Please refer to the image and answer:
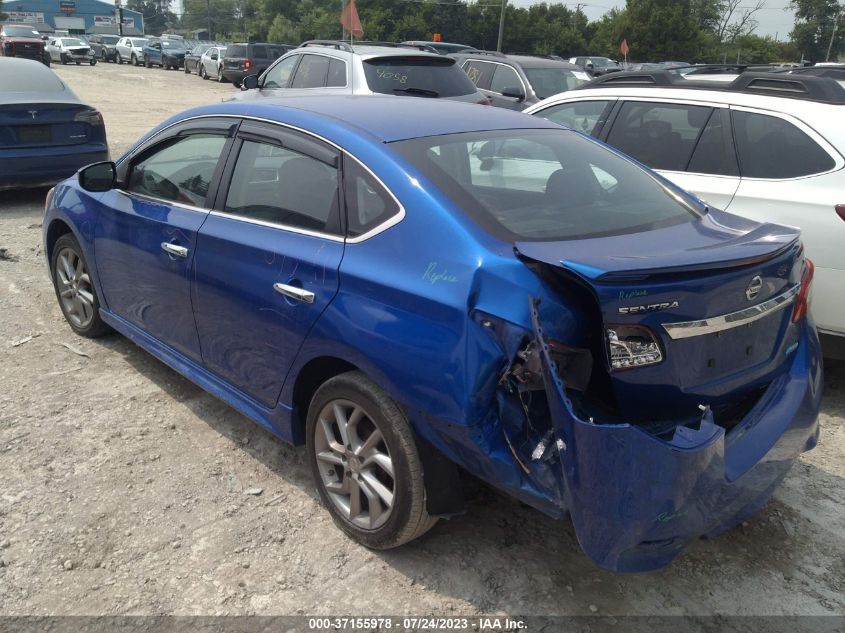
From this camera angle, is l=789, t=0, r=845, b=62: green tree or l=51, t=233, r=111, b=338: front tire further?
l=789, t=0, r=845, b=62: green tree

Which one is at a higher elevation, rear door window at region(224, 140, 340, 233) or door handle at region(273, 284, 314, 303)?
rear door window at region(224, 140, 340, 233)

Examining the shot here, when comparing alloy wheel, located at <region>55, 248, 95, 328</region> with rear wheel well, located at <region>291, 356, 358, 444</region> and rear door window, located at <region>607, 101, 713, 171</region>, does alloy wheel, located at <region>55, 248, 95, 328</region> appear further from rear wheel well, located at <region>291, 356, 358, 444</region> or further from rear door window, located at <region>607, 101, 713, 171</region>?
rear door window, located at <region>607, 101, 713, 171</region>

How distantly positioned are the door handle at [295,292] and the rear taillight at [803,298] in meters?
1.85

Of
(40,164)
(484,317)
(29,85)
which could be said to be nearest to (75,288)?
(484,317)

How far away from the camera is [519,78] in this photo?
1195 centimetres

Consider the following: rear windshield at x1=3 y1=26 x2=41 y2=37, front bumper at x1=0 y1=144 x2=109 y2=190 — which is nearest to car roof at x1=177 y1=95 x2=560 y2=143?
front bumper at x1=0 y1=144 x2=109 y2=190

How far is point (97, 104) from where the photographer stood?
19.2 meters

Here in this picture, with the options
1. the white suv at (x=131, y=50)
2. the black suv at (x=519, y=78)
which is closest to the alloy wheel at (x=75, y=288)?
the black suv at (x=519, y=78)

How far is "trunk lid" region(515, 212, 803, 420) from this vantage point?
2312 mm

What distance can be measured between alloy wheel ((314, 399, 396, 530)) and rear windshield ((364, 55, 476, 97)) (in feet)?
21.7

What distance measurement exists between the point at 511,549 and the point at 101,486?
1833 mm

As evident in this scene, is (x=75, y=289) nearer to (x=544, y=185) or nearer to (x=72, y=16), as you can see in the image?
(x=544, y=185)

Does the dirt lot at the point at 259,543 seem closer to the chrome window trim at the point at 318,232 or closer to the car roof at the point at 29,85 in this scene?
the chrome window trim at the point at 318,232

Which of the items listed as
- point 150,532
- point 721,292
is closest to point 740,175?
point 721,292
